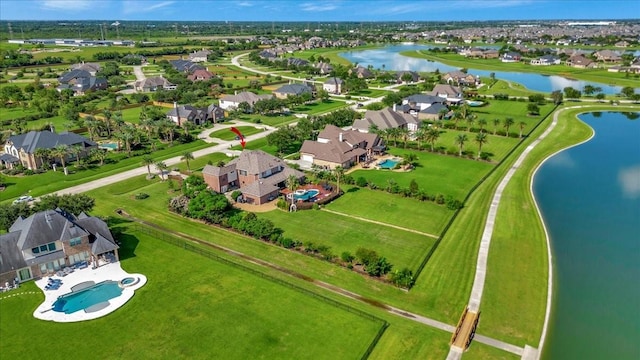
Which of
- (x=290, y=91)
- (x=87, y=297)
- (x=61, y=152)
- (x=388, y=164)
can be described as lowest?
(x=87, y=297)

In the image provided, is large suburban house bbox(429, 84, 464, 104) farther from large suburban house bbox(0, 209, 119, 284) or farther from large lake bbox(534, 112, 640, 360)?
large suburban house bbox(0, 209, 119, 284)

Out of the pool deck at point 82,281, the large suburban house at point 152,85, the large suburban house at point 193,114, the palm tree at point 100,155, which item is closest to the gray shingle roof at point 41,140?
the palm tree at point 100,155

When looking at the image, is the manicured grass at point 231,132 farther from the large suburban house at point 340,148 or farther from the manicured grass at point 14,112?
the manicured grass at point 14,112

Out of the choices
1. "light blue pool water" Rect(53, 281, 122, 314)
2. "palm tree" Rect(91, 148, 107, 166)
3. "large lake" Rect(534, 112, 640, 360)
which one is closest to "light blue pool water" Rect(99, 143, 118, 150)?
"palm tree" Rect(91, 148, 107, 166)

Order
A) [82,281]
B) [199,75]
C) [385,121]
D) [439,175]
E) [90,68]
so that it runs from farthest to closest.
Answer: [90,68] → [199,75] → [385,121] → [439,175] → [82,281]

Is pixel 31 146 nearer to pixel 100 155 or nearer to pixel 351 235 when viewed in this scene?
pixel 100 155

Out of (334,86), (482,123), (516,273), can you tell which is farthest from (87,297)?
(334,86)
